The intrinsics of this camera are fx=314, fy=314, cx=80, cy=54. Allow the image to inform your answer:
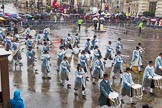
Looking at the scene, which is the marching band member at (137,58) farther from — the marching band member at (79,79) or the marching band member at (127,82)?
the marching band member at (127,82)

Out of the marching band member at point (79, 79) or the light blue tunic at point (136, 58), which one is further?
the light blue tunic at point (136, 58)

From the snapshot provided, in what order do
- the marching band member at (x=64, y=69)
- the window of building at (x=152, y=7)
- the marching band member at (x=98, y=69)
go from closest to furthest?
the marching band member at (x=64, y=69), the marching band member at (x=98, y=69), the window of building at (x=152, y=7)

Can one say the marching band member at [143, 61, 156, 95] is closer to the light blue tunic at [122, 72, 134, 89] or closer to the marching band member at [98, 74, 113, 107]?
the light blue tunic at [122, 72, 134, 89]

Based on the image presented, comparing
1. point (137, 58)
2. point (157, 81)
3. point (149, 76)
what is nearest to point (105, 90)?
point (149, 76)

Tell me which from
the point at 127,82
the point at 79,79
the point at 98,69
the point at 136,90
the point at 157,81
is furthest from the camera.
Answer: the point at 98,69

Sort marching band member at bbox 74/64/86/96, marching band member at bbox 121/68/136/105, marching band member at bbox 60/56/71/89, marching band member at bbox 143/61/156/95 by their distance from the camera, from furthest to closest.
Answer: marching band member at bbox 60/56/71/89
marching band member at bbox 143/61/156/95
marching band member at bbox 74/64/86/96
marching band member at bbox 121/68/136/105

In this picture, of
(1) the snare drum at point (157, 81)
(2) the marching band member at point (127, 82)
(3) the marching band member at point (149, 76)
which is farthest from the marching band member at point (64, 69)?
(1) the snare drum at point (157, 81)

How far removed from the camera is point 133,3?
62906mm

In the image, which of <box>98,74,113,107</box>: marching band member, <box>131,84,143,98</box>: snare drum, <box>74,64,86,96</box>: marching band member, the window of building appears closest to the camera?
<box>98,74,113,107</box>: marching band member

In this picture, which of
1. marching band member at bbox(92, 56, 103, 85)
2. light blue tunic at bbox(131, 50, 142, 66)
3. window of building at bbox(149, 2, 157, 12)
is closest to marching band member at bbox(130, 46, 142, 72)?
light blue tunic at bbox(131, 50, 142, 66)

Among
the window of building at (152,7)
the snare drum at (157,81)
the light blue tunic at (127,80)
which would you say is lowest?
the snare drum at (157,81)

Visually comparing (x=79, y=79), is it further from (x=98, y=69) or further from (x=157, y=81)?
(x=157, y=81)

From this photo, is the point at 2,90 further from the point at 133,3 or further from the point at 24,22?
the point at 133,3

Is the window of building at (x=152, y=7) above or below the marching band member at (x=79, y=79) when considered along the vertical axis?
above
